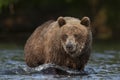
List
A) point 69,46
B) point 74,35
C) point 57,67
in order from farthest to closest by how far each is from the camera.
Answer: point 57,67 < point 74,35 < point 69,46

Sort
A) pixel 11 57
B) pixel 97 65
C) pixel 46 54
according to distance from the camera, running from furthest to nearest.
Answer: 1. pixel 11 57
2. pixel 97 65
3. pixel 46 54

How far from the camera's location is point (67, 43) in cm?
1084

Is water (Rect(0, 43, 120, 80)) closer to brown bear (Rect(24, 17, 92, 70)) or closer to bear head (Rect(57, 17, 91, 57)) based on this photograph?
brown bear (Rect(24, 17, 92, 70))

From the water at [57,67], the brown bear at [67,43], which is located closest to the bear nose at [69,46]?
the brown bear at [67,43]

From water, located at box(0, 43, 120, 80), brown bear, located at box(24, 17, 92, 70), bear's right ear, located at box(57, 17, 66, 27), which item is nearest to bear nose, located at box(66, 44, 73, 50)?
brown bear, located at box(24, 17, 92, 70)

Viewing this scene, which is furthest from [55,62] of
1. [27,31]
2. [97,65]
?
[27,31]

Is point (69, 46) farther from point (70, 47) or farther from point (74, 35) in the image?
point (74, 35)

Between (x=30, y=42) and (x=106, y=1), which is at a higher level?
(x=106, y=1)

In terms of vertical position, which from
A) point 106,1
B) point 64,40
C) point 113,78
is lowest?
point 113,78

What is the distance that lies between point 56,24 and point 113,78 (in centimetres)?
174

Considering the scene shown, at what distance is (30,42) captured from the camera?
41.3 ft

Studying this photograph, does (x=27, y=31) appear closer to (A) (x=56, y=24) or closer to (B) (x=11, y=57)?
(B) (x=11, y=57)

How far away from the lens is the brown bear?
36.3ft

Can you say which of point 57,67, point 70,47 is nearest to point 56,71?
point 57,67
